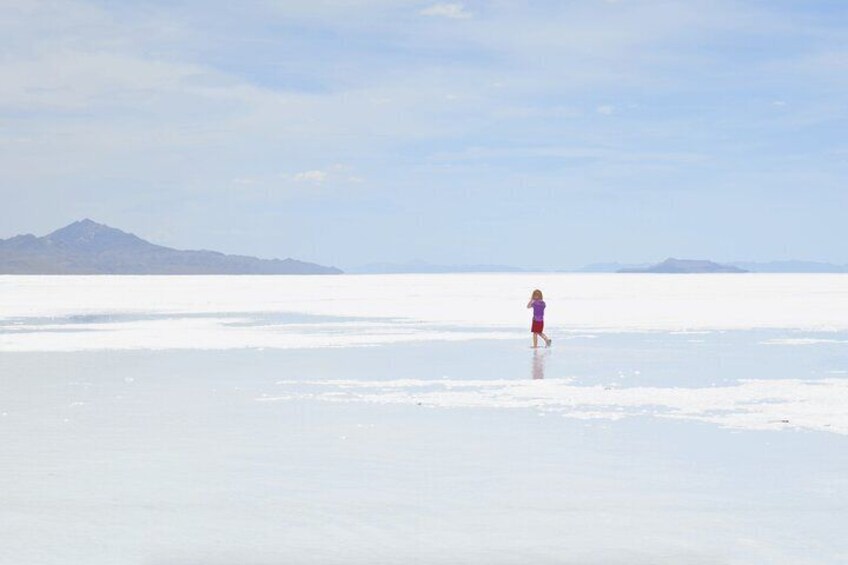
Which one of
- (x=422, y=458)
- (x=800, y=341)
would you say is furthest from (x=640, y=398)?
(x=800, y=341)

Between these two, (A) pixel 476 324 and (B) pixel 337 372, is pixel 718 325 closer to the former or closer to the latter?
(A) pixel 476 324

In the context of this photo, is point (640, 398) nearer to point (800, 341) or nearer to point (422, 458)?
point (422, 458)

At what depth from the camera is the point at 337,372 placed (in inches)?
771

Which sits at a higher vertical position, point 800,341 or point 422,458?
point 800,341

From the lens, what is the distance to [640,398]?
51.3 ft

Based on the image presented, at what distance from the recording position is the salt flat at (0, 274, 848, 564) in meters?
7.62

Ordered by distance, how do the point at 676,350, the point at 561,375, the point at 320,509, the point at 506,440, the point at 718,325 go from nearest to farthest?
1. the point at 320,509
2. the point at 506,440
3. the point at 561,375
4. the point at 676,350
5. the point at 718,325

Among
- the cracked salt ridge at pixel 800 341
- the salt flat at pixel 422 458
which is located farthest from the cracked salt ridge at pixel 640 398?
the cracked salt ridge at pixel 800 341

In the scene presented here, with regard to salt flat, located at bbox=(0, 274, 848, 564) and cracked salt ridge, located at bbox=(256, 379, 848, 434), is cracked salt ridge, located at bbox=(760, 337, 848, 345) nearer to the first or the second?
salt flat, located at bbox=(0, 274, 848, 564)

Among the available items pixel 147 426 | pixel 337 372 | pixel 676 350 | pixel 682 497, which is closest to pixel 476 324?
pixel 676 350

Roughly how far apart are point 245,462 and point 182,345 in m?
15.8

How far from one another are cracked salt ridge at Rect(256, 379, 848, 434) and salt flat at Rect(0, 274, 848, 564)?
6 cm

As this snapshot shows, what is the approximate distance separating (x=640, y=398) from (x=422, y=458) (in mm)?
5598

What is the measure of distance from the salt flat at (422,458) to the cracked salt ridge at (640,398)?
64 millimetres
